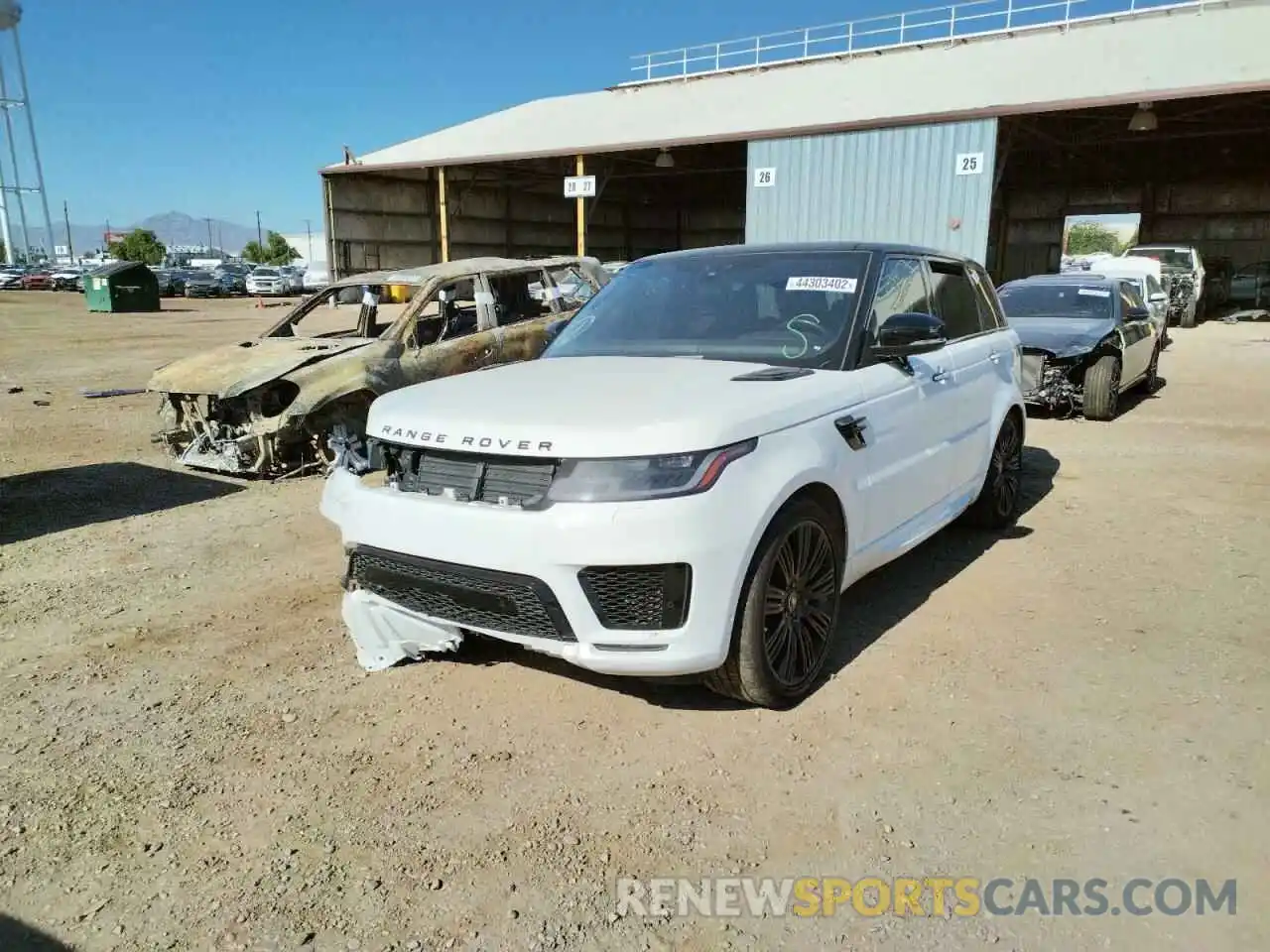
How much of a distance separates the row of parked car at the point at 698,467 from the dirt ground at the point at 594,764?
36 centimetres

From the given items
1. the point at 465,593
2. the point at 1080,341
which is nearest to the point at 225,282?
the point at 1080,341

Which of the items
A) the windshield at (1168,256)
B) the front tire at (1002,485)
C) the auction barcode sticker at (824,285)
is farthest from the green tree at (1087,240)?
the auction barcode sticker at (824,285)

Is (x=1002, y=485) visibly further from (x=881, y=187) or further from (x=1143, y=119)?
(x=1143, y=119)

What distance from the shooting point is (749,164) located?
70.3ft

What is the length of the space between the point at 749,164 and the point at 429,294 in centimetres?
1543

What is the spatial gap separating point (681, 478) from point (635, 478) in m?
0.15

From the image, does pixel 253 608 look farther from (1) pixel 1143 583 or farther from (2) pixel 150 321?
(2) pixel 150 321

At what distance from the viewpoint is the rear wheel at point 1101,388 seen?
9.52 meters

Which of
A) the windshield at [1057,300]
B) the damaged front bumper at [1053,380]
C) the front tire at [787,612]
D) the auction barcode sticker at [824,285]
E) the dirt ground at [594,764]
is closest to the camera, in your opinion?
the dirt ground at [594,764]

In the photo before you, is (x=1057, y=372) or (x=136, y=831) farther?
(x=1057, y=372)

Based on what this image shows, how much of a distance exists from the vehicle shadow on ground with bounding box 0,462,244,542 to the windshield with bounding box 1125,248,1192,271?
24.4 metres

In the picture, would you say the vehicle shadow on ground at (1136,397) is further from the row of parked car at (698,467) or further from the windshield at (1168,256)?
the windshield at (1168,256)

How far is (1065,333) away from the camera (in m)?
9.83

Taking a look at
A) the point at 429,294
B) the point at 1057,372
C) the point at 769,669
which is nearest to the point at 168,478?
the point at 429,294
